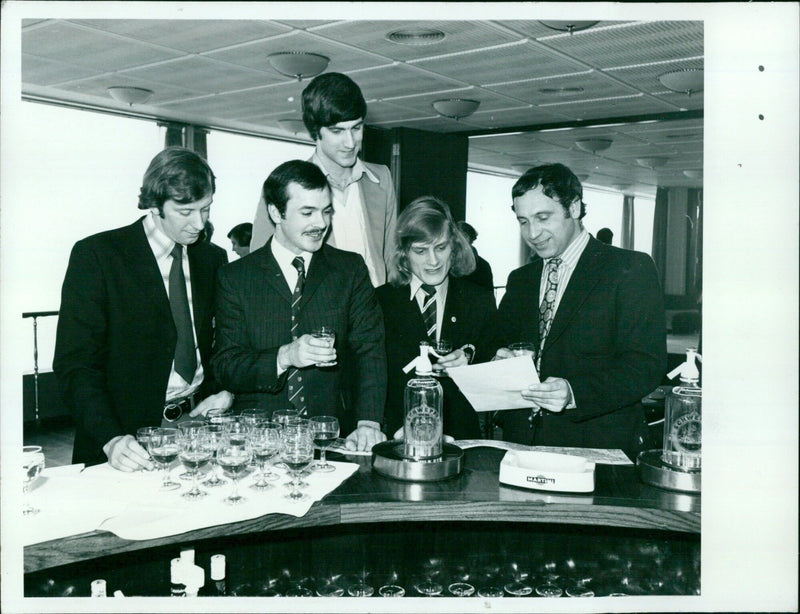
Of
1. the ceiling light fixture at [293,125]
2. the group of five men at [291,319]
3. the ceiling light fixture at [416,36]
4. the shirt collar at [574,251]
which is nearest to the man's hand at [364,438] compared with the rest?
the group of five men at [291,319]

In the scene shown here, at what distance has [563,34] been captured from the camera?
4203mm

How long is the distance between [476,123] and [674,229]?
9.21 feet

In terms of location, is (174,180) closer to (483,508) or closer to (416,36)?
(483,508)

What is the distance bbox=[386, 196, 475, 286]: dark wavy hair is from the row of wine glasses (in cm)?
103

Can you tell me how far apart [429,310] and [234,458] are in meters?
1.19

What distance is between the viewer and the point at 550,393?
1994 mm

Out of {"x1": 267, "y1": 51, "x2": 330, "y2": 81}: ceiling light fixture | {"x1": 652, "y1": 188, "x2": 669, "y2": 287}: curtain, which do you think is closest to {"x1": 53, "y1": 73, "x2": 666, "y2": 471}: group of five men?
{"x1": 267, "y1": 51, "x2": 330, "y2": 81}: ceiling light fixture

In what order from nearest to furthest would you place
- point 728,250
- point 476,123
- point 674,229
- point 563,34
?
point 728,250, point 563,34, point 674,229, point 476,123

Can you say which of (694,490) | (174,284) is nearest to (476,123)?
(174,284)

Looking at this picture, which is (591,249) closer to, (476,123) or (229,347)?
(229,347)

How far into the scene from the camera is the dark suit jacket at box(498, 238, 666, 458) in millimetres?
2242

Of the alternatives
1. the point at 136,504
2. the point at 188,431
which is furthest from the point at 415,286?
the point at 136,504

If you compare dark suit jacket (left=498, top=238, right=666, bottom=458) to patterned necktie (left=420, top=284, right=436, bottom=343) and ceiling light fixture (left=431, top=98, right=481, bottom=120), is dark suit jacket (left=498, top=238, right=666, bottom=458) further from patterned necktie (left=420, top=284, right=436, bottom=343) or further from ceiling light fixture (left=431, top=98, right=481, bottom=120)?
ceiling light fixture (left=431, top=98, right=481, bottom=120)

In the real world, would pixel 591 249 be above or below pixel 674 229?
below
